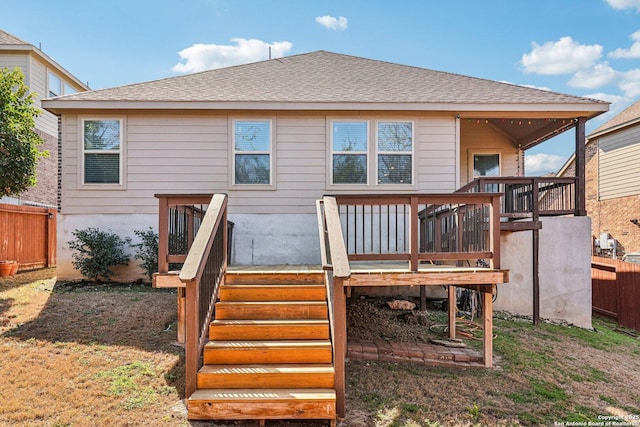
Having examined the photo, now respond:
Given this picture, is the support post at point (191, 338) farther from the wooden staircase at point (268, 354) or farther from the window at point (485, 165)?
the window at point (485, 165)

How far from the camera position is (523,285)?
7848 millimetres

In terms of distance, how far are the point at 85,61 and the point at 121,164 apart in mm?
13288

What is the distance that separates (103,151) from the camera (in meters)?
7.95

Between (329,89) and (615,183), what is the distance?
13.1m

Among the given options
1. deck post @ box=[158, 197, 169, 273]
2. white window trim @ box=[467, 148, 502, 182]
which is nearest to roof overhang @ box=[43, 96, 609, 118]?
white window trim @ box=[467, 148, 502, 182]

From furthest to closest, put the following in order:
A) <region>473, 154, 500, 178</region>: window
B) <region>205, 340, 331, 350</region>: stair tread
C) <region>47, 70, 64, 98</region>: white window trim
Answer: <region>47, 70, 64, 98</region>: white window trim → <region>473, 154, 500, 178</region>: window → <region>205, 340, 331, 350</region>: stair tread

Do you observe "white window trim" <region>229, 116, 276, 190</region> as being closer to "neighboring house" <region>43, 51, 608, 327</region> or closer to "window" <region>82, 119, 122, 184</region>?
"neighboring house" <region>43, 51, 608, 327</region>

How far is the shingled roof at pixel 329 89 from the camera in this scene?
25.2ft

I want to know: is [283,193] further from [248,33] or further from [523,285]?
[248,33]

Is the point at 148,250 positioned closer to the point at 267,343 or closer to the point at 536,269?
the point at 267,343

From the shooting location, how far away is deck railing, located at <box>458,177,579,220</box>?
23.3ft

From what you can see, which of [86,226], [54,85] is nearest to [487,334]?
[86,226]

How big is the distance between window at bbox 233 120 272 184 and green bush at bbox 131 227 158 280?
6.44 feet

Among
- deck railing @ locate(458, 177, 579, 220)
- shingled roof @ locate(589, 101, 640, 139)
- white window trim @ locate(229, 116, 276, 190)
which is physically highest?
shingled roof @ locate(589, 101, 640, 139)
